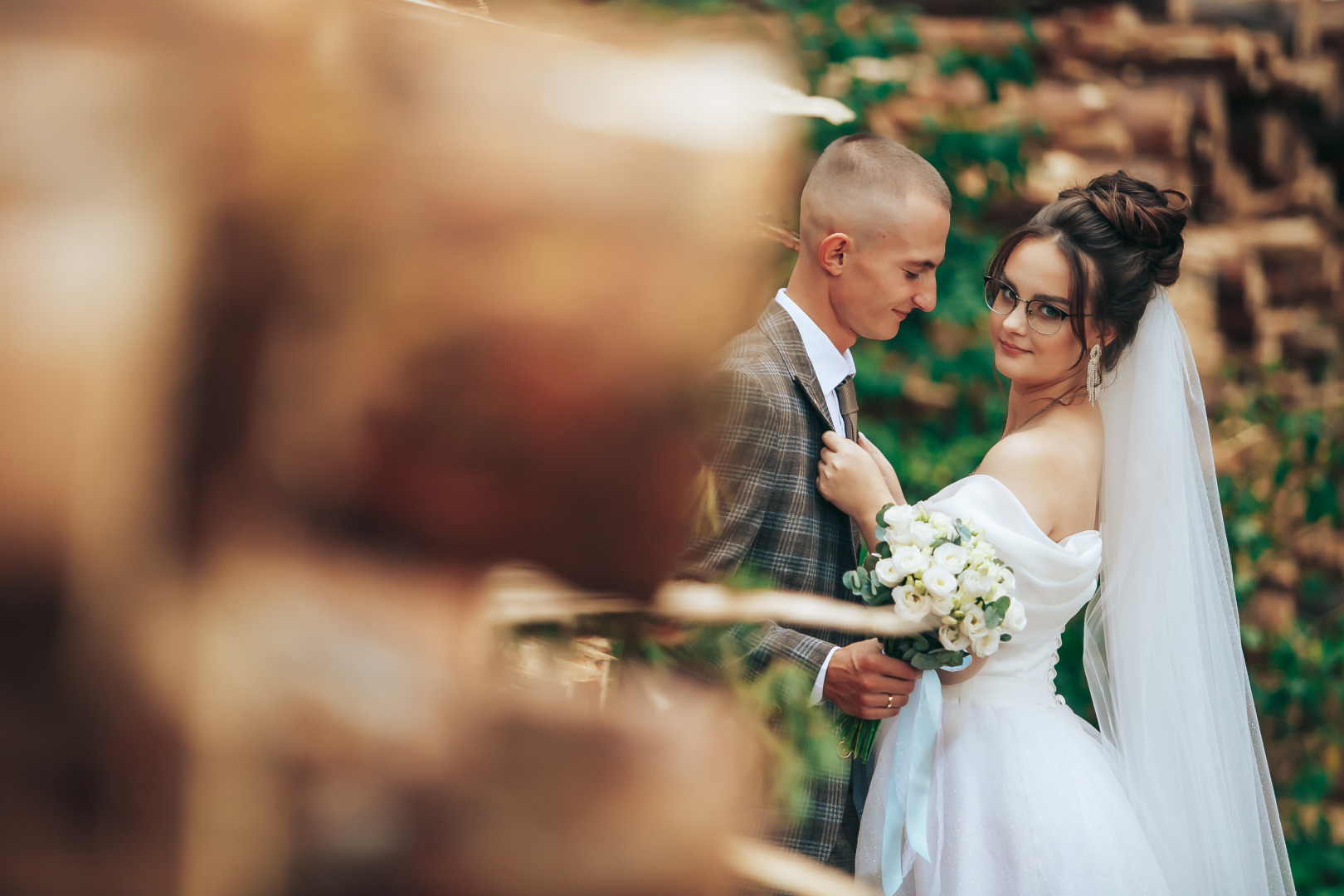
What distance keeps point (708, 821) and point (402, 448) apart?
107 millimetres

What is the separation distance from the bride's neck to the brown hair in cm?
7

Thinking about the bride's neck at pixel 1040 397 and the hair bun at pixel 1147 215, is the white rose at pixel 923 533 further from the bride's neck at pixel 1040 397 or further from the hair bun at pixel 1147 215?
the hair bun at pixel 1147 215

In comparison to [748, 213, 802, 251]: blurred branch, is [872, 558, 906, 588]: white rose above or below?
above

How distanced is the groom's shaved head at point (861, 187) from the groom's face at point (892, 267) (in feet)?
0.05

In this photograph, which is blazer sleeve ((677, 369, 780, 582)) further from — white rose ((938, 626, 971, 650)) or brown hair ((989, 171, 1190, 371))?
brown hair ((989, 171, 1190, 371))

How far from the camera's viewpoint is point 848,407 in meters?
1.96

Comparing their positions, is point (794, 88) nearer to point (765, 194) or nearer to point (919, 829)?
point (765, 194)

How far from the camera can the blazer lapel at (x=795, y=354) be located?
1811 mm

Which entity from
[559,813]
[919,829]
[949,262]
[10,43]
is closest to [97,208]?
[10,43]

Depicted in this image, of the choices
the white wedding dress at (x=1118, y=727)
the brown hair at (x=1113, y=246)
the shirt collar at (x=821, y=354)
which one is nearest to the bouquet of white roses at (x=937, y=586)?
the white wedding dress at (x=1118, y=727)

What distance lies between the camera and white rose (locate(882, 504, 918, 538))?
63.6 inches

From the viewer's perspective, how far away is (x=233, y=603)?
0.60 feet

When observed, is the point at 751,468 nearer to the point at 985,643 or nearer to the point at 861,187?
the point at 985,643

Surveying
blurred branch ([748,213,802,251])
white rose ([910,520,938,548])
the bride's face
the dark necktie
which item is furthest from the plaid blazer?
blurred branch ([748,213,802,251])
